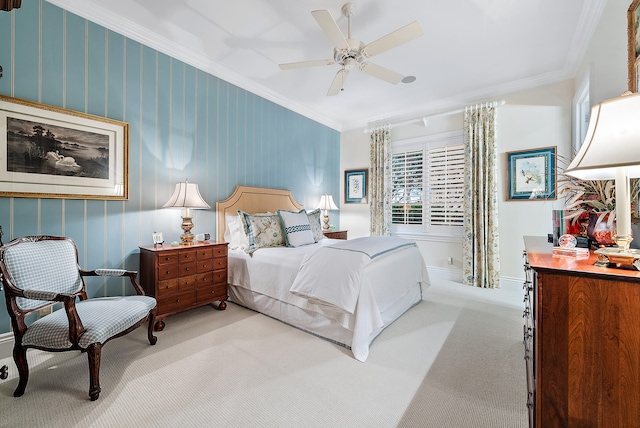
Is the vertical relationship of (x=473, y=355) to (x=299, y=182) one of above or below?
below

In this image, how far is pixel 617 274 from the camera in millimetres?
915

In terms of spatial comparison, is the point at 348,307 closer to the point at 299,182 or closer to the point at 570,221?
the point at 570,221

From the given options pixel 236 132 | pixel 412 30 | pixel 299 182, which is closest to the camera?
pixel 412 30

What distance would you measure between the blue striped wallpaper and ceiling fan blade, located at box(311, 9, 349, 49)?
6.52 ft

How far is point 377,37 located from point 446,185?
8.74 feet

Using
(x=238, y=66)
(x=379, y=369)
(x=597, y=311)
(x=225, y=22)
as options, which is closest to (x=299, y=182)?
(x=238, y=66)

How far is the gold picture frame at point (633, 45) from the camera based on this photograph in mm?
1661

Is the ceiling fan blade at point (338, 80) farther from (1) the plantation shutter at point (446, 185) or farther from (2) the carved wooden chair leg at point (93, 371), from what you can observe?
(2) the carved wooden chair leg at point (93, 371)

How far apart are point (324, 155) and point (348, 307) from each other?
3802 mm

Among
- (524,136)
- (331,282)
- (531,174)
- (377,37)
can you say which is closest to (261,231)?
(331,282)

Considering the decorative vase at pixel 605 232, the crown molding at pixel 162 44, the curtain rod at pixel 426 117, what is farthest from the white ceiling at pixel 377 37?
the decorative vase at pixel 605 232

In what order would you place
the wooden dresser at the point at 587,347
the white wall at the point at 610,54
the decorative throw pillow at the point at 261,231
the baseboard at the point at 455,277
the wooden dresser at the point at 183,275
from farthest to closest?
1. the baseboard at the point at 455,277
2. the decorative throw pillow at the point at 261,231
3. the wooden dresser at the point at 183,275
4. the white wall at the point at 610,54
5. the wooden dresser at the point at 587,347

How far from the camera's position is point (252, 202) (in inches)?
158

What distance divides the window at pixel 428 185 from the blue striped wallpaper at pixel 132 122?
2.40 meters
